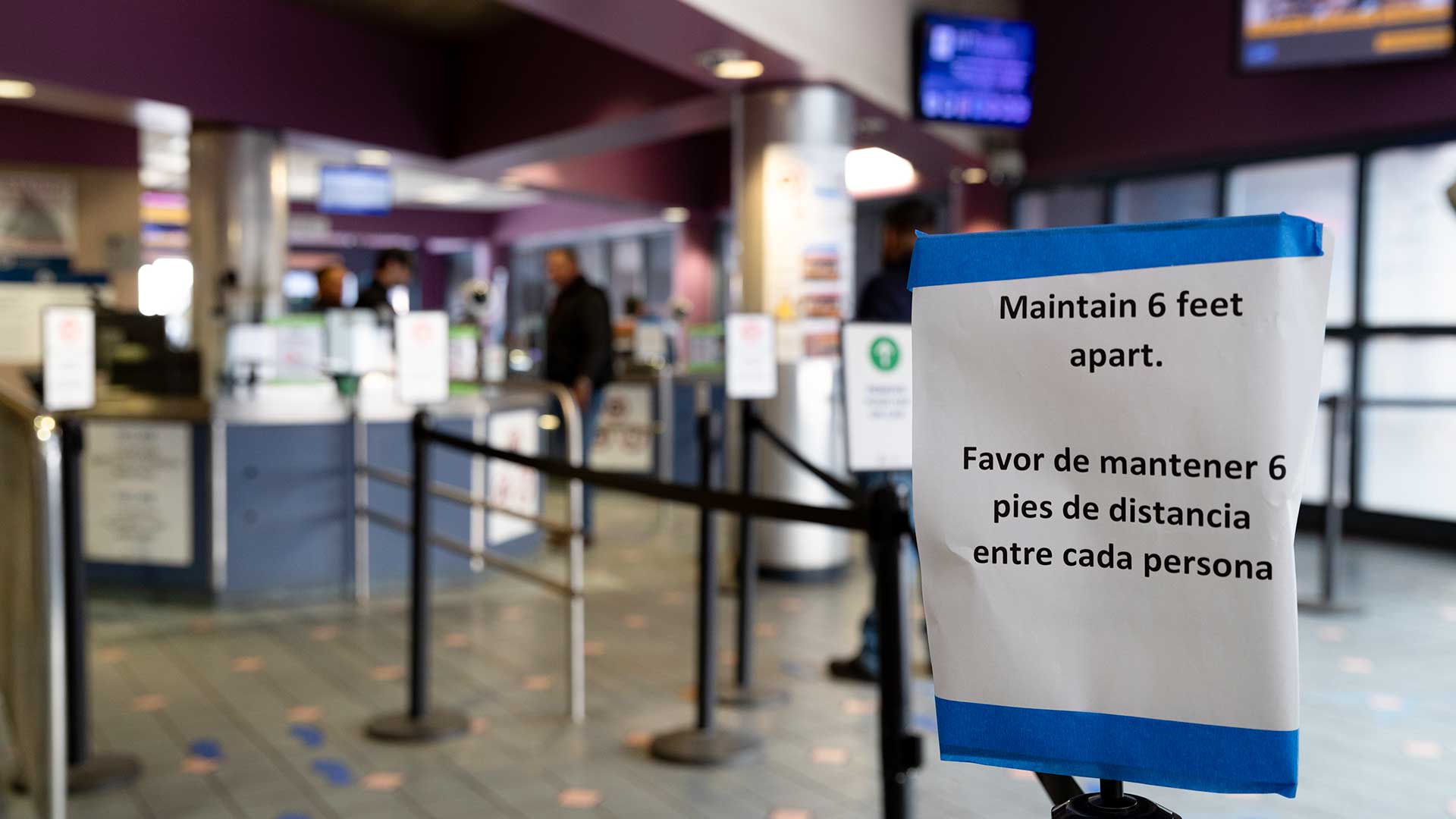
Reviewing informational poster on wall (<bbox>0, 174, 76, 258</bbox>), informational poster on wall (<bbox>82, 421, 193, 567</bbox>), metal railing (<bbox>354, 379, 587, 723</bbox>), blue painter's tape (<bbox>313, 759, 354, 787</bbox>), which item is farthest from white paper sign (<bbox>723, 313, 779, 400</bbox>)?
informational poster on wall (<bbox>0, 174, 76, 258</bbox>)

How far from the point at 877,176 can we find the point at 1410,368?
18.0ft

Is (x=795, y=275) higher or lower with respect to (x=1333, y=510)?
higher

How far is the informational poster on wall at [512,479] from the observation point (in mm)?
5793

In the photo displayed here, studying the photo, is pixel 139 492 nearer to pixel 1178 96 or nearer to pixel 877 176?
pixel 1178 96

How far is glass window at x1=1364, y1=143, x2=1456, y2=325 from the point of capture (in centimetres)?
702

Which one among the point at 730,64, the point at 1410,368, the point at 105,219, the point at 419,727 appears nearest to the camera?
the point at 419,727

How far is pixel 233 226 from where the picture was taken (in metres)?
7.80

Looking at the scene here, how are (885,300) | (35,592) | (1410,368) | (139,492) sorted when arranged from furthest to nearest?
(1410,368)
(139,492)
(885,300)
(35,592)

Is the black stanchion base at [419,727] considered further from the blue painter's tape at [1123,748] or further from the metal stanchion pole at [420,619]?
the blue painter's tape at [1123,748]

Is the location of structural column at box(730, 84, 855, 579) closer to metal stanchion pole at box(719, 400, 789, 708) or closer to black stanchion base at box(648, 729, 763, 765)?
metal stanchion pole at box(719, 400, 789, 708)

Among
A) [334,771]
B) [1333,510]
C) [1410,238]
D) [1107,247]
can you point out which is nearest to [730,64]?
[1333,510]

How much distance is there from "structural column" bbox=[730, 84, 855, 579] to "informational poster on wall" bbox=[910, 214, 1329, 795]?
4947mm

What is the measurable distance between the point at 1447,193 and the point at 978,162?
6.46m

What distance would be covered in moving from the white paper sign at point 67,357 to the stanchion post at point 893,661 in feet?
8.31
